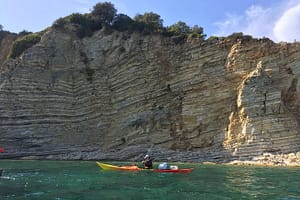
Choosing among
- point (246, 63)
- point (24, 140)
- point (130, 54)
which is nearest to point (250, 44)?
point (246, 63)

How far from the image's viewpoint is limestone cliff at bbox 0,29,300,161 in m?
38.8

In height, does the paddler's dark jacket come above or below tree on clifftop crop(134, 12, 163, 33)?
below

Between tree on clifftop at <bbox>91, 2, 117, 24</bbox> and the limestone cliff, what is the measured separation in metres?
3.46

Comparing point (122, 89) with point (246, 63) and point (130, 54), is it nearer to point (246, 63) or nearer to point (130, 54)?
point (130, 54)

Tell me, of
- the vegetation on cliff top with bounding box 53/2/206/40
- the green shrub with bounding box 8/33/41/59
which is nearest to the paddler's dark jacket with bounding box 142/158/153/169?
the vegetation on cliff top with bounding box 53/2/206/40

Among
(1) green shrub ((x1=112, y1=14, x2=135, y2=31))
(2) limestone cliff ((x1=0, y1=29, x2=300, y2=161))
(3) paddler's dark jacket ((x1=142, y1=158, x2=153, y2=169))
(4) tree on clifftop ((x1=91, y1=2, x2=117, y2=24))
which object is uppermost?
(4) tree on clifftop ((x1=91, y1=2, x2=117, y2=24))

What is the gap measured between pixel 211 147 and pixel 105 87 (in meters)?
14.1

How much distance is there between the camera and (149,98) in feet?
149

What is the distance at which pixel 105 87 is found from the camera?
4831 cm

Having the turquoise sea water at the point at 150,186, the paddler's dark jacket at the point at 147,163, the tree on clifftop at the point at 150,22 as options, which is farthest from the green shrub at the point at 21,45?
the turquoise sea water at the point at 150,186

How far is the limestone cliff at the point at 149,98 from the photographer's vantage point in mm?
38781

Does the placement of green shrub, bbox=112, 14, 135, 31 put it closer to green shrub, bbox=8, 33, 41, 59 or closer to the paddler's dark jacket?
green shrub, bbox=8, 33, 41, 59

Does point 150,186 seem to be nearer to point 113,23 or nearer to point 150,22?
point 150,22

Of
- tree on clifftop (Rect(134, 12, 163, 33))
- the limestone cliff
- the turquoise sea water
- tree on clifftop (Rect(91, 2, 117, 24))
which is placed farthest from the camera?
tree on clifftop (Rect(91, 2, 117, 24))
